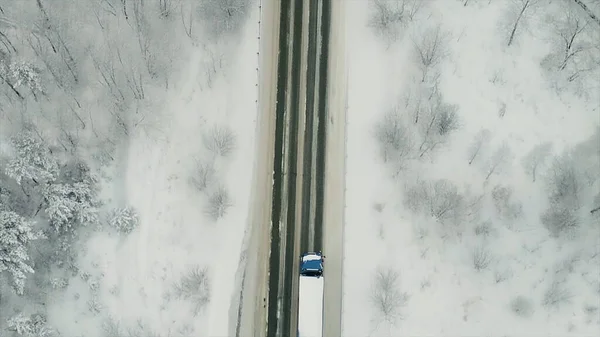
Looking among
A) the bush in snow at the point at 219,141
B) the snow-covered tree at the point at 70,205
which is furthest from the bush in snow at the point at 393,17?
the snow-covered tree at the point at 70,205

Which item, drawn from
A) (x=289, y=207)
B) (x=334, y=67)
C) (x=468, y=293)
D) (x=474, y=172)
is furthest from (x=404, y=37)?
(x=468, y=293)

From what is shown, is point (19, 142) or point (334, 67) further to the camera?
point (334, 67)

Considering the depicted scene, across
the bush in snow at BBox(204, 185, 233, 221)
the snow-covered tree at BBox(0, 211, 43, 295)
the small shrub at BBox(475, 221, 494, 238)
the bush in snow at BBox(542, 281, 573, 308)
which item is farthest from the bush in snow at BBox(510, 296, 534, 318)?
the snow-covered tree at BBox(0, 211, 43, 295)

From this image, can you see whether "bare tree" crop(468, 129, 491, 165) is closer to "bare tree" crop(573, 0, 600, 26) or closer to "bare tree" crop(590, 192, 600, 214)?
"bare tree" crop(590, 192, 600, 214)

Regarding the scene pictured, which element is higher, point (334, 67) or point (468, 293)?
point (334, 67)

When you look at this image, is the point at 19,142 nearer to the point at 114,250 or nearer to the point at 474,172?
the point at 114,250
